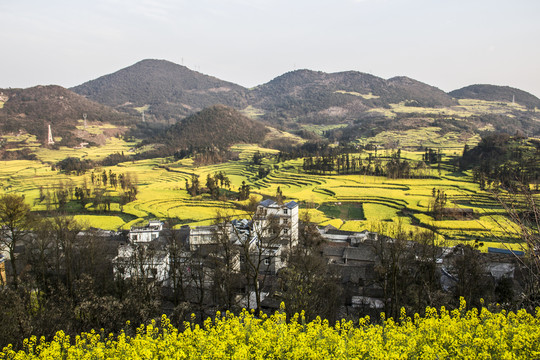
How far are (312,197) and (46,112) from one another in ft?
366

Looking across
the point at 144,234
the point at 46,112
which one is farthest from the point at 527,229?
the point at 46,112

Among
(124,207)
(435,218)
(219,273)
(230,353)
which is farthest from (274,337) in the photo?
(124,207)

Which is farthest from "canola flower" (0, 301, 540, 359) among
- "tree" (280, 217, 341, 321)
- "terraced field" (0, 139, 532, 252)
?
"terraced field" (0, 139, 532, 252)

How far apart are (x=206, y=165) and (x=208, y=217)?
4760cm

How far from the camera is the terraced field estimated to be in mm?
37688

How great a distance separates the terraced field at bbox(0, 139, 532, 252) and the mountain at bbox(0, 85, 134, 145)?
33963 millimetres

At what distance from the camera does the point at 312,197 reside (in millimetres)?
50438

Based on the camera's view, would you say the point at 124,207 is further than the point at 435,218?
Yes

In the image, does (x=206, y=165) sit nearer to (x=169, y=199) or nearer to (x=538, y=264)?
(x=169, y=199)

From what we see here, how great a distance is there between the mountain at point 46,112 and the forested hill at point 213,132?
29699 millimetres

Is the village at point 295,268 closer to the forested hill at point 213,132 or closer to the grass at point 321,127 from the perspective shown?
the forested hill at point 213,132

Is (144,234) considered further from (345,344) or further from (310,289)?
(345,344)

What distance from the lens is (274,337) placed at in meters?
9.09

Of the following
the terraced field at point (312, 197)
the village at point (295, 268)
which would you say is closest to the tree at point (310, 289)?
the village at point (295, 268)
